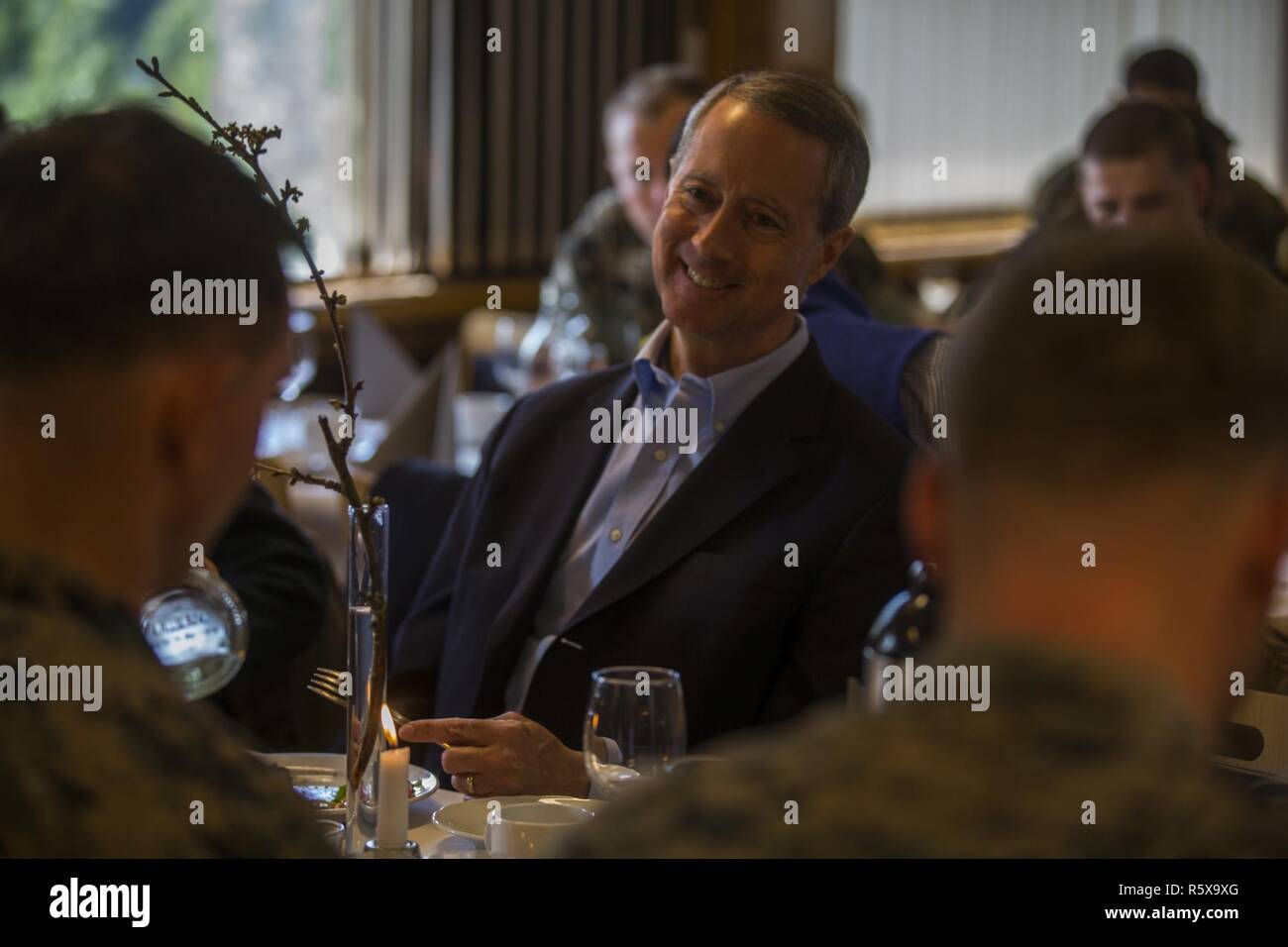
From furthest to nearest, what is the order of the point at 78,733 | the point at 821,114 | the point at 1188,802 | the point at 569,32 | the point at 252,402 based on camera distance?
the point at 569,32 < the point at 821,114 < the point at 252,402 < the point at 78,733 < the point at 1188,802

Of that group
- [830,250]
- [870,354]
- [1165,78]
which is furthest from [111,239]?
[1165,78]

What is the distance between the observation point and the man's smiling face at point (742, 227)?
2.23m

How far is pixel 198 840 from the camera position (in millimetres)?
939

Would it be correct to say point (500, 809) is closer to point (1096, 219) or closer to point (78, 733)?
point (78, 733)

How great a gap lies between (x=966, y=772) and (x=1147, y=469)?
184 millimetres

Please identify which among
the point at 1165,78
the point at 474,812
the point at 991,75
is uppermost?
the point at 991,75

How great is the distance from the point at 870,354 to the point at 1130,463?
1940 millimetres

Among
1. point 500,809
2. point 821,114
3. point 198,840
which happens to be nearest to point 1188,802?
point 198,840

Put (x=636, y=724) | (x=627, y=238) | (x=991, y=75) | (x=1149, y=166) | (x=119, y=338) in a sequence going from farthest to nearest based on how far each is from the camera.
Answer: (x=991, y=75)
(x=627, y=238)
(x=1149, y=166)
(x=636, y=724)
(x=119, y=338)

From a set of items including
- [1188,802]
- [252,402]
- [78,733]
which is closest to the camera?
[1188,802]

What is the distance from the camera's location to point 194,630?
1.68 m

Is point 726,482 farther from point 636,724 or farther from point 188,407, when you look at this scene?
point 188,407

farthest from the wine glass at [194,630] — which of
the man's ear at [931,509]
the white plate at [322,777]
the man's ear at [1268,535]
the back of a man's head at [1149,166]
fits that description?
the back of a man's head at [1149,166]

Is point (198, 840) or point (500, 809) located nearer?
point (198, 840)
